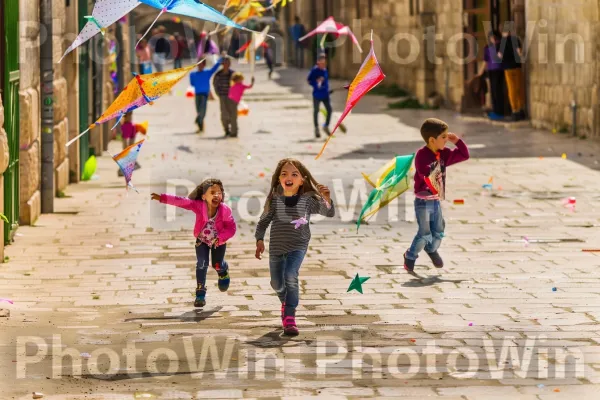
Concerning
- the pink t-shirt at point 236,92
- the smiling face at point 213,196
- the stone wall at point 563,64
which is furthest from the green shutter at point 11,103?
the pink t-shirt at point 236,92

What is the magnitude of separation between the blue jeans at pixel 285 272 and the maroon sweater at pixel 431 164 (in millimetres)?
2179

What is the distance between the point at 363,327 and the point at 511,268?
2702 millimetres

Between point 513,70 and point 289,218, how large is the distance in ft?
59.8

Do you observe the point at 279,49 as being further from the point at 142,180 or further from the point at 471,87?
the point at 142,180

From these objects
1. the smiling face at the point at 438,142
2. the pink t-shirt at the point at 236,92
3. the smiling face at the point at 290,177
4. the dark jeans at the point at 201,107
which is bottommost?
the smiling face at the point at 290,177

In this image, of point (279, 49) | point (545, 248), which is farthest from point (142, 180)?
point (279, 49)

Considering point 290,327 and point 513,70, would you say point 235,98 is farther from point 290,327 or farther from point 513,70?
point 290,327

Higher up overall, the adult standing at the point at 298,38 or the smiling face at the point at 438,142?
the adult standing at the point at 298,38

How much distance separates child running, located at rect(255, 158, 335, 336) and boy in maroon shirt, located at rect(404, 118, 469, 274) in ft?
6.69

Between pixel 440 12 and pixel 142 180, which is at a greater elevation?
pixel 440 12

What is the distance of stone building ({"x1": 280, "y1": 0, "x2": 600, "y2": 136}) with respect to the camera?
23.4m

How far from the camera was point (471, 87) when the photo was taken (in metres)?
29.5

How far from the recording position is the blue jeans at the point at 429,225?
36.9ft

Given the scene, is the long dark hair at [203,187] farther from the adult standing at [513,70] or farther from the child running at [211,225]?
the adult standing at [513,70]
